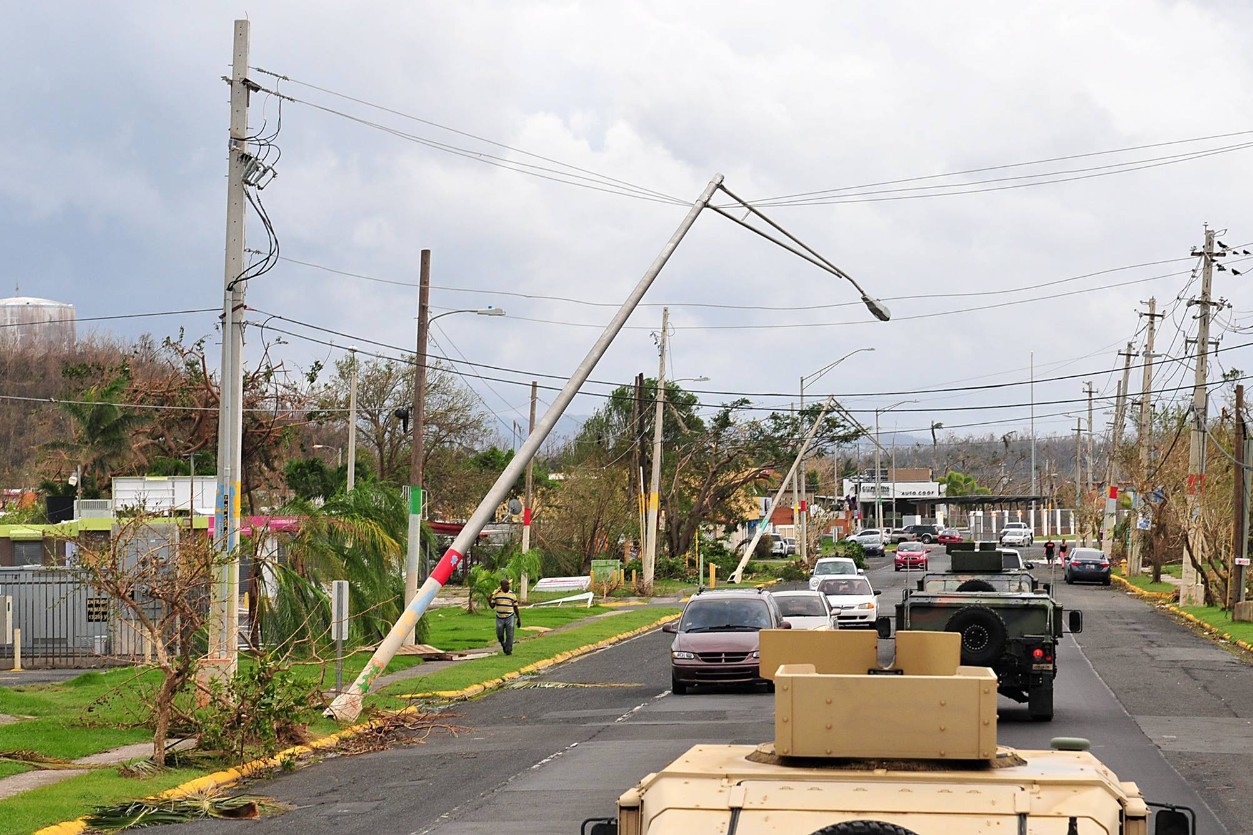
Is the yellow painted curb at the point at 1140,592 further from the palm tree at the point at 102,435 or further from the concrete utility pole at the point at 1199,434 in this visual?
the palm tree at the point at 102,435

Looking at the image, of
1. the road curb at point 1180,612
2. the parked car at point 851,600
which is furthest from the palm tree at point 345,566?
the road curb at point 1180,612

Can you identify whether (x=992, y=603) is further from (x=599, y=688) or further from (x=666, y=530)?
(x=666, y=530)

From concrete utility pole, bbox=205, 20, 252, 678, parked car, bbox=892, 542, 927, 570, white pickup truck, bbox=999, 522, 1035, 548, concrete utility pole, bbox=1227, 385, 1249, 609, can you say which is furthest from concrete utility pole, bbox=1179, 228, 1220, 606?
white pickup truck, bbox=999, 522, 1035, 548

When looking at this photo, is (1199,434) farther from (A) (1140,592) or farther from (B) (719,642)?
(B) (719,642)

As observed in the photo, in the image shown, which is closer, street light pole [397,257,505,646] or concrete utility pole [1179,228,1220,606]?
street light pole [397,257,505,646]

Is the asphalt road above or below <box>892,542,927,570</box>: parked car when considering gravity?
above

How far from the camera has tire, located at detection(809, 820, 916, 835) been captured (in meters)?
4.83

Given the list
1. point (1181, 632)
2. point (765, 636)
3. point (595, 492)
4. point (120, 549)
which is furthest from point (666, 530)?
point (765, 636)

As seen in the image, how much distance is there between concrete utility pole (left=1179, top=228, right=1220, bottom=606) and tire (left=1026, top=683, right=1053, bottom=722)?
30544 mm

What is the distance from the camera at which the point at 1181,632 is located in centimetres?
3850

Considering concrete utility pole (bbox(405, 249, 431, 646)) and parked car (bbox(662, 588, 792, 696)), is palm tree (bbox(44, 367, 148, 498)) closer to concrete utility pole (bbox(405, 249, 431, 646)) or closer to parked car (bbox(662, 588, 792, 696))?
concrete utility pole (bbox(405, 249, 431, 646))

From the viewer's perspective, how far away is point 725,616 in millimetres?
25203

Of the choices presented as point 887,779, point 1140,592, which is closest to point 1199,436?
point 1140,592

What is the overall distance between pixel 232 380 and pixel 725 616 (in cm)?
919
